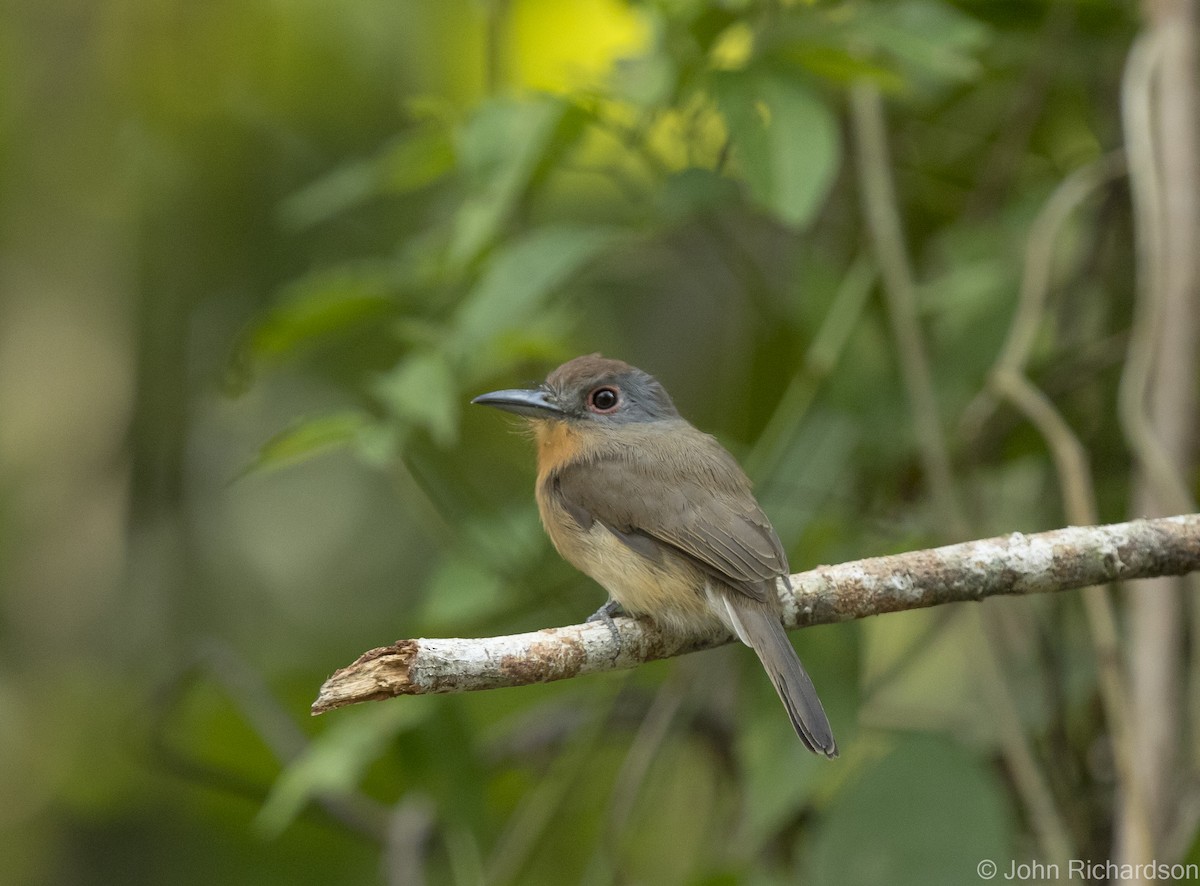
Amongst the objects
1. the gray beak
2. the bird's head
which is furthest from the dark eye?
the gray beak

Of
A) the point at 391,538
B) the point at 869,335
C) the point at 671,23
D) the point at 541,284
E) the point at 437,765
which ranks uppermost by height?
the point at 671,23

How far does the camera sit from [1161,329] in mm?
2916

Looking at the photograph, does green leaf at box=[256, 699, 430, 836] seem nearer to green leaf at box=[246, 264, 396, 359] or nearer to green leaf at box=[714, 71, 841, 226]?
green leaf at box=[246, 264, 396, 359]

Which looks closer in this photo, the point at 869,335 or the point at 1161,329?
the point at 1161,329

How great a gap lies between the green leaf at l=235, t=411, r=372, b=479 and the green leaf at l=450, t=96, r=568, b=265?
1.33 ft

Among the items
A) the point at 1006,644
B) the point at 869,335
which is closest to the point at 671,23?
the point at 869,335

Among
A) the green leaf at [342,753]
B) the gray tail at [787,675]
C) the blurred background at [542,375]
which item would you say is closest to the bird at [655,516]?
the gray tail at [787,675]

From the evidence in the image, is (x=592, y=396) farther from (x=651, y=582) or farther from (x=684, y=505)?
(x=651, y=582)

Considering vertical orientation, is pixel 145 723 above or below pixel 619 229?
below

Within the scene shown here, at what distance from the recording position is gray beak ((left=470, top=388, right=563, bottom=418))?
3.04 metres

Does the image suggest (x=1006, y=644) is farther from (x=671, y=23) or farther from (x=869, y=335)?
(x=671, y=23)

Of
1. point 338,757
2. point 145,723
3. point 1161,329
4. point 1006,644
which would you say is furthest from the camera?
point 145,723

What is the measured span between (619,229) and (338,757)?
1.28 m

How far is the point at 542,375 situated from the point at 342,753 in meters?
1.24
